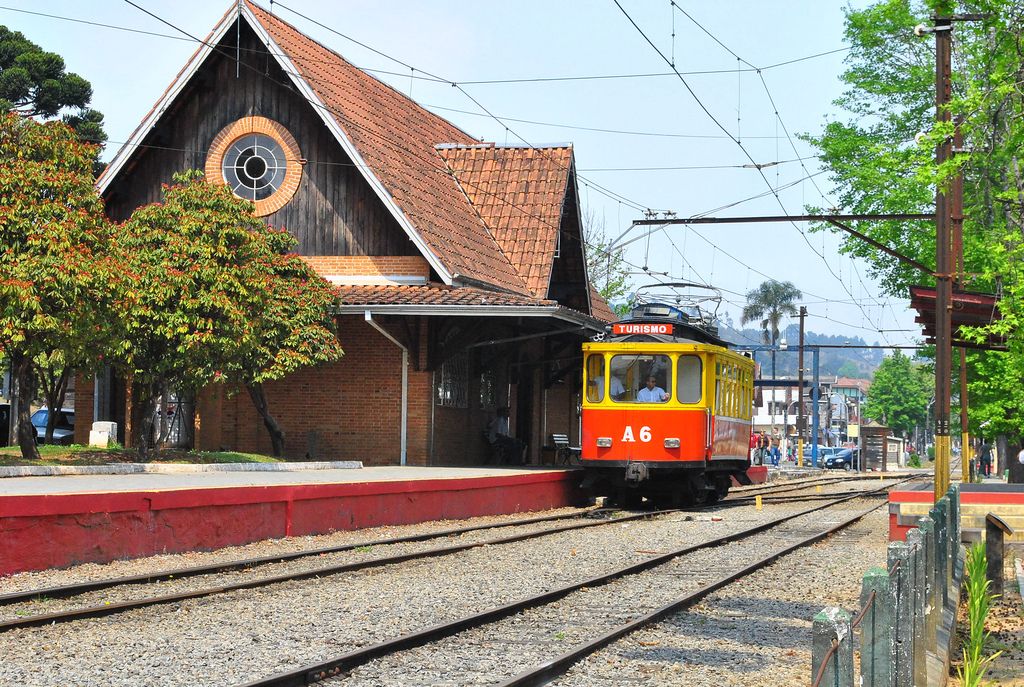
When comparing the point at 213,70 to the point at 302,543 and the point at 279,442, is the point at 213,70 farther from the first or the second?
the point at 302,543

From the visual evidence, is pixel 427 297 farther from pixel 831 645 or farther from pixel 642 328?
pixel 831 645

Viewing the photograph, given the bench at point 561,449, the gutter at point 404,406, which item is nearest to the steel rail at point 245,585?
the gutter at point 404,406

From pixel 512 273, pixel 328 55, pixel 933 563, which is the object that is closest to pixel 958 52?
pixel 512 273

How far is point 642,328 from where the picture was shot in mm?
24641

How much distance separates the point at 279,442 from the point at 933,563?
18799mm

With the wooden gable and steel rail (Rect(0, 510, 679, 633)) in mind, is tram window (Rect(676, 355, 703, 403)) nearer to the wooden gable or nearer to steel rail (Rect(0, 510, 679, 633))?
steel rail (Rect(0, 510, 679, 633))

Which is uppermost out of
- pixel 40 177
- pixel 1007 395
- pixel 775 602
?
pixel 40 177

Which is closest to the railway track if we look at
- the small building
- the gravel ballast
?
the gravel ballast

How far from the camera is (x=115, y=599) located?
11008 millimetres

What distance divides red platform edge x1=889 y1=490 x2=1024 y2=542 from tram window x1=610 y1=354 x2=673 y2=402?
22.9 ft

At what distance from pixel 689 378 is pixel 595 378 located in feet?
5.81

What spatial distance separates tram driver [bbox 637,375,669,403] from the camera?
2405cm

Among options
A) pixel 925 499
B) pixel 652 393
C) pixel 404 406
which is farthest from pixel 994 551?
pixel 404 406

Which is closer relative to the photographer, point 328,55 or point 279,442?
point 279,442
